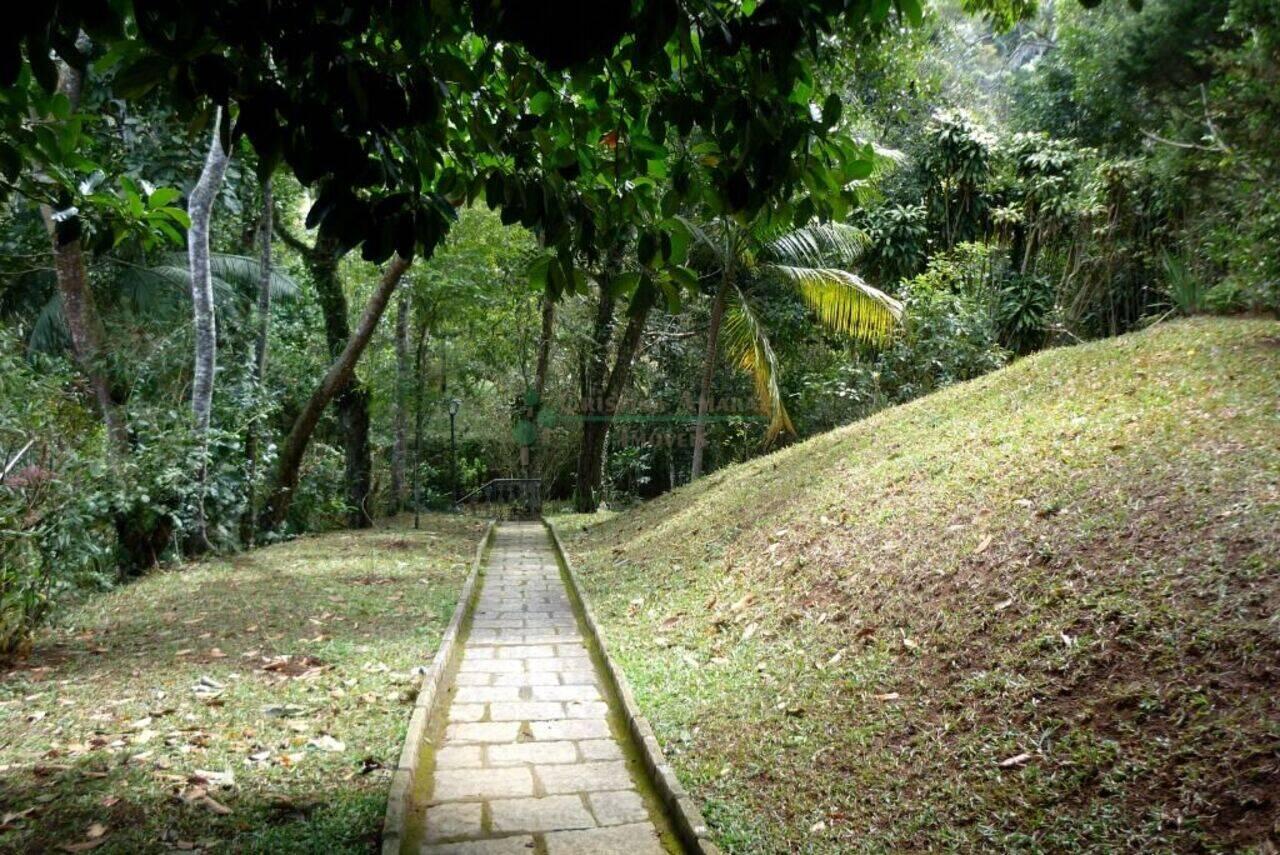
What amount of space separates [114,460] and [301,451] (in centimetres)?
441

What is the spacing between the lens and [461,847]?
346 centimetres

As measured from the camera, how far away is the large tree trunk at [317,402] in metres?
12.5

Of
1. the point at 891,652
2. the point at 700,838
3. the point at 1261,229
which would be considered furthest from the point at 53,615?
the point at 1261,229

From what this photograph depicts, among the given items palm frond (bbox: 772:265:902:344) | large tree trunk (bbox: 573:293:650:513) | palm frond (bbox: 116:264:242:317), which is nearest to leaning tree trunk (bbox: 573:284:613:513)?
large tree trunk (bbox: 573:293:650:513)

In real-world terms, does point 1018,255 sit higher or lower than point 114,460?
higher

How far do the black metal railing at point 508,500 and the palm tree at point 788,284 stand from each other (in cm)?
566

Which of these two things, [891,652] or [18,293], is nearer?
[891,652]

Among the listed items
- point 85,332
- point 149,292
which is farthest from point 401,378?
point 85,332

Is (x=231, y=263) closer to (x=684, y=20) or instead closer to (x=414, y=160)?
(x=414, y=160)

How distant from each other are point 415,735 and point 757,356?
984 cm

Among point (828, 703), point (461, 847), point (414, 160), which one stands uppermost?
point (414, 160)

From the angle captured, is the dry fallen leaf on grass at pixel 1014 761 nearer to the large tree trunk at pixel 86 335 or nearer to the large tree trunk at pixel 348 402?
the large tree trunk at pixel 86 335

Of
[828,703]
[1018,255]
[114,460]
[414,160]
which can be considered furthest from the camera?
[1018,255]

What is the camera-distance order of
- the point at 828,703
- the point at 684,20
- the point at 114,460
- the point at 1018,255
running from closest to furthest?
the point at 684,20 → the point at 828,703 → the point at 114,460 → the point at 1018,255
